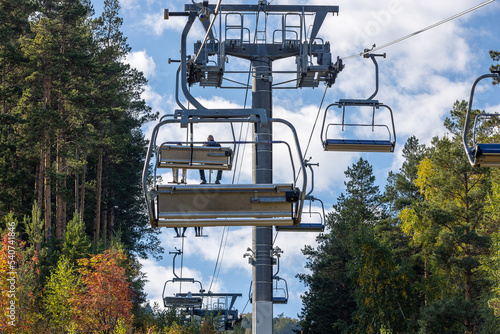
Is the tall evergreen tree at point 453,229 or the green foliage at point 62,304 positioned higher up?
the tall evergreen tree at point 453,229

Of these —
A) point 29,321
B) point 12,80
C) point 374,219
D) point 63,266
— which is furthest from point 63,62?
point 374,219

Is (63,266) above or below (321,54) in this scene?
below

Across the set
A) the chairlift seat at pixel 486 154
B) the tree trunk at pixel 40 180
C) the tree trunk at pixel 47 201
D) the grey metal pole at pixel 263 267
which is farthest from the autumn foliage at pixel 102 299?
the chairlift seat at pixel 486 154

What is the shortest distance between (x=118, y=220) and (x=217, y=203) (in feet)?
143

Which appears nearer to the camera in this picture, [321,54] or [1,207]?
[321,54]

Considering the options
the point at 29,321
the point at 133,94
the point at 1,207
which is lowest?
the point at 29,321

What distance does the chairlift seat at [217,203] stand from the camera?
27.1 ft

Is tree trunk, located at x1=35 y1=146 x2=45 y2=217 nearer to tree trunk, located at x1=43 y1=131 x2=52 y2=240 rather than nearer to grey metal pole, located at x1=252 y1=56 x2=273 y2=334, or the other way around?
tree trunk, located at x1=43 y1=131 x2=52 y2=240

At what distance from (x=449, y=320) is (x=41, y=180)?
2056 cm

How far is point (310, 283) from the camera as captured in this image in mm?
49188

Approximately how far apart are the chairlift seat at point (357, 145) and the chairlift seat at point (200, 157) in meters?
1.93

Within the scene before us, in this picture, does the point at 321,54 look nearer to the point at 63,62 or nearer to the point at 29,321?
the point at 29,321

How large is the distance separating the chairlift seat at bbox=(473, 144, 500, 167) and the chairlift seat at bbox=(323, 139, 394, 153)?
18.2ft

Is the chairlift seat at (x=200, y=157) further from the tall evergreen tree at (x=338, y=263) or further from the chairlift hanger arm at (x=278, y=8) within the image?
the tall evergreen tree at (x=338, y=263)
